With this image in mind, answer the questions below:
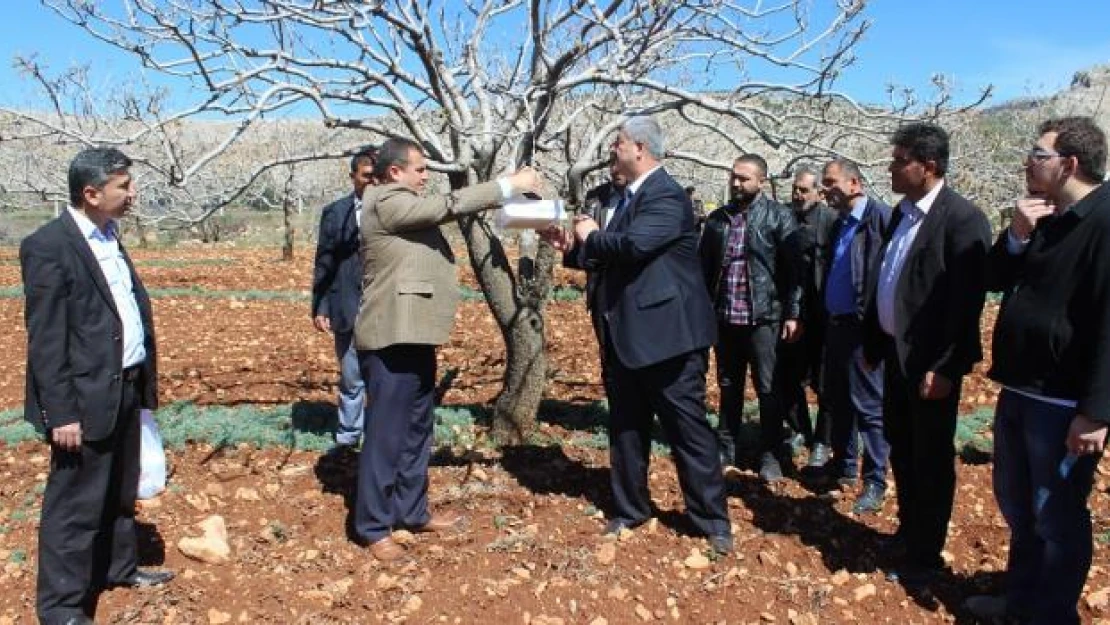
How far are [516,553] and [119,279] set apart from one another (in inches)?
80.1

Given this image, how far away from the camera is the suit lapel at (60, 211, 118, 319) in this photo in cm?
317

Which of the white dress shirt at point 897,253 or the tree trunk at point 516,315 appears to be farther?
the tree trunk at point 516,315

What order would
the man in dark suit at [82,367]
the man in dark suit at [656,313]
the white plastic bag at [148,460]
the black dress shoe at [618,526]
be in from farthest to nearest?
1. the black dress shoe at [618,526]
2. the man in dark suit at [656,313]
3. the white plastic bag at [148,460]
4. the man in dark suit at [82,367]

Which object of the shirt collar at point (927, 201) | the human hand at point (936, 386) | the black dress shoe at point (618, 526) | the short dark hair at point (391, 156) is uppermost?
the short dark hair at point (391, 156)

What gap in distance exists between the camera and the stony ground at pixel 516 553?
3471 millimetres

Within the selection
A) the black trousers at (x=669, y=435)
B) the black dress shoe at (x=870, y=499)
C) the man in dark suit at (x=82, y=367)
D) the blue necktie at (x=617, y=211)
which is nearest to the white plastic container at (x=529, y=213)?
the blue necktie at (x=617, y=211)

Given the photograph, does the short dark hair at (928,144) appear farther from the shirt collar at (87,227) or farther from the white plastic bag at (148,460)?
the white plastic bag at (148,460)

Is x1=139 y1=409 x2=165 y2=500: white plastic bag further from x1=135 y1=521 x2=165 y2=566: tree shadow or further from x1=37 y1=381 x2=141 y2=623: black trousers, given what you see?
x1=135 y1=521 x2=165 y2=566: tree shadow

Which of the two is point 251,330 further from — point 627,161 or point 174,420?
point 627,161

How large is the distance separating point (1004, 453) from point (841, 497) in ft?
5.01

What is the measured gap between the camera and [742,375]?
16.8ft

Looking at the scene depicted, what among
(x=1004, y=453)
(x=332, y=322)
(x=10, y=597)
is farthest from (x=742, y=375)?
(x=10, y=597)

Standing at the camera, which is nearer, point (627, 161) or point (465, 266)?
point (627, 161)

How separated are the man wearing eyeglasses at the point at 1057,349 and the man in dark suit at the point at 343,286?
3.55 meters
